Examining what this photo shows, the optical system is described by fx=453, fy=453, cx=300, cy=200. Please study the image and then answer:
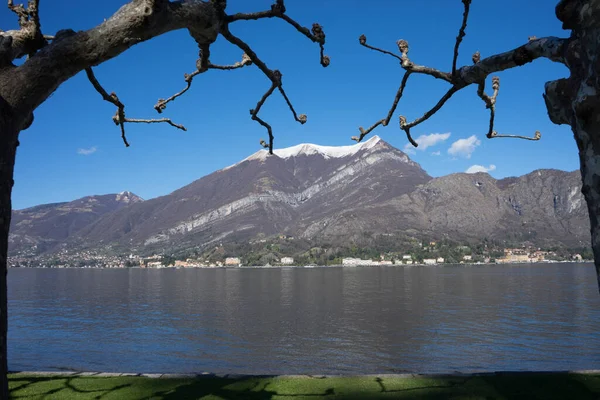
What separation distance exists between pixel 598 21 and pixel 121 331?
4212 centimetres

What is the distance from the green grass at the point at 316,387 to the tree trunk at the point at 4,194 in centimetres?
568

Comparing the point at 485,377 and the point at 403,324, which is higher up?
the point at 485,377

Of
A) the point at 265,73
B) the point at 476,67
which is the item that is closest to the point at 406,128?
the point at 476,67

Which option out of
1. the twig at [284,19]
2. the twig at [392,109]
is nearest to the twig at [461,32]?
the twig at [392,109]

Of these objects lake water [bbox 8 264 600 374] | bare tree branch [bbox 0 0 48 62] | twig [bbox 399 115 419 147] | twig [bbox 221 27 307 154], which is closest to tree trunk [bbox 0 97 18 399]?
bare tree branch [bbox 0 0 48 62]

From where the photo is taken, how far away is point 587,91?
2.74 meters

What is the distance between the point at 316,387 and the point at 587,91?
23.6 feet

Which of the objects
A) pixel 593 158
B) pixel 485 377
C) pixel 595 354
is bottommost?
pixel 595 354

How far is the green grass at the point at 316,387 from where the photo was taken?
25.9ft

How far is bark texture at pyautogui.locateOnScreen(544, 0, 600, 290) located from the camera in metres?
2.70

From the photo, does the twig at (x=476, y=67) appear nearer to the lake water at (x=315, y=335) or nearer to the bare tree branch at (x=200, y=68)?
the bare tree branch at (x=200, y=68)

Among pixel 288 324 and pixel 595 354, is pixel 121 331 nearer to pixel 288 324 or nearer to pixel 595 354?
pixel 288 324

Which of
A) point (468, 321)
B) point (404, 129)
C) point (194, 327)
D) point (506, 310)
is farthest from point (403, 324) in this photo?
point (404, 129)

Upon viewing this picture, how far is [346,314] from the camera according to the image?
48000mm
